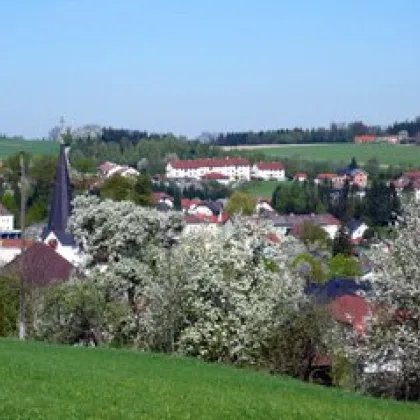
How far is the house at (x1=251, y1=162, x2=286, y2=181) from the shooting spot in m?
170

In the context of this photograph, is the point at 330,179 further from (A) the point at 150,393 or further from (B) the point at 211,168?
(A) the point at 150,393

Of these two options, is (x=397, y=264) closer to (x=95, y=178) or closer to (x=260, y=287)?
(x=260, y=287)

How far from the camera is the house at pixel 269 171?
169575 mm

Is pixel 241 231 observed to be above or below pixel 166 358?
above

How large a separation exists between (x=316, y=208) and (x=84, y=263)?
93.0 m

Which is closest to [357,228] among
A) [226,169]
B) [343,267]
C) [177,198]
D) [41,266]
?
[177,198]

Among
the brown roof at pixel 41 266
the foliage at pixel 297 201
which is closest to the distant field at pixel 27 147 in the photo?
the foliage at pixel 297 201

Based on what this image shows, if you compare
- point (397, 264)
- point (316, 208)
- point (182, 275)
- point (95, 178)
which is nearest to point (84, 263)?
point (182, 275)

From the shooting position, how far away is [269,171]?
571ft

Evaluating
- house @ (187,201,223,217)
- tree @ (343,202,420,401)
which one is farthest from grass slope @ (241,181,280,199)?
tree @ (343,202,420,401)

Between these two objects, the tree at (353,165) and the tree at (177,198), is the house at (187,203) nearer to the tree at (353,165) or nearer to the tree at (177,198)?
the tree at (177,198)

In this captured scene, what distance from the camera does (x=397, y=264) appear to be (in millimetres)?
Result: 21938

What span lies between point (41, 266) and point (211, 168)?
134 m

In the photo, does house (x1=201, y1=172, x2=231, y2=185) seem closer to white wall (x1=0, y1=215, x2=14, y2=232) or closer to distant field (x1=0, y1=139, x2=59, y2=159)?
distant field (x1=0, y1=139, x2=59, y2=159)
